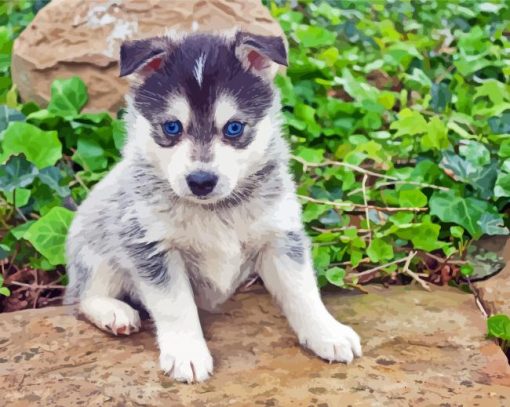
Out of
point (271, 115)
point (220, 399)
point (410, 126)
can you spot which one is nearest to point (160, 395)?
point (220, 399)

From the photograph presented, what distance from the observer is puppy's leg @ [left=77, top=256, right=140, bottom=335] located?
3.44m

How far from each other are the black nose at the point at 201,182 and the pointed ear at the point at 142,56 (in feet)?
1.52

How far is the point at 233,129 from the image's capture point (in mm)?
3102

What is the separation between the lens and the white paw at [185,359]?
123 inches

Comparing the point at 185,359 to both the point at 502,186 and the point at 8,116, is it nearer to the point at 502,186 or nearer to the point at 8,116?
the point at 502,186

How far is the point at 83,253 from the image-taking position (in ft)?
12.0

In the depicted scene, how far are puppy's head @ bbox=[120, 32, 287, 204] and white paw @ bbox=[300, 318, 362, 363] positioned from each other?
715mm

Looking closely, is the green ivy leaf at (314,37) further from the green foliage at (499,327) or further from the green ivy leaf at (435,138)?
the green foliage at (499,327)

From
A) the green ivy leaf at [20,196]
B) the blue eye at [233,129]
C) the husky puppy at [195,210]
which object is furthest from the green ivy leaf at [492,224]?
the green ivy leaf at [20,196]

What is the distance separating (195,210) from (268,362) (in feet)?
2.29

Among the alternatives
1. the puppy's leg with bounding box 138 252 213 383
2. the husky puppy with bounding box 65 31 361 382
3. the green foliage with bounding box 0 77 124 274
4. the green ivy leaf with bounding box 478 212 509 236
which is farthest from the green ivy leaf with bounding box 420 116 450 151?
the puppy's leg with bounding box 138 252 213 383

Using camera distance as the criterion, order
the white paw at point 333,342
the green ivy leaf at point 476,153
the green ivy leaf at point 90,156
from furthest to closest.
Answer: the green ivy leaf at point 90,156 → the green ivy leaf at point 476,153 → the white paw at point 333,342

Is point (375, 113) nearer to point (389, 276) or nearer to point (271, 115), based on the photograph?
point (389, 276)

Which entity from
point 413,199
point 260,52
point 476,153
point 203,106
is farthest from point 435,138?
point 203,106
